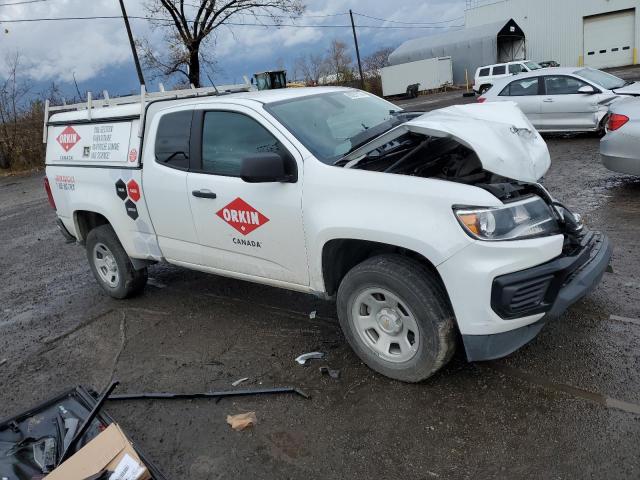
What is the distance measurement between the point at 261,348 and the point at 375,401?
3.97ft

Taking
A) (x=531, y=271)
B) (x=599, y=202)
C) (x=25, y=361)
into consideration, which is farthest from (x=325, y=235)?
(x=599, y=202)

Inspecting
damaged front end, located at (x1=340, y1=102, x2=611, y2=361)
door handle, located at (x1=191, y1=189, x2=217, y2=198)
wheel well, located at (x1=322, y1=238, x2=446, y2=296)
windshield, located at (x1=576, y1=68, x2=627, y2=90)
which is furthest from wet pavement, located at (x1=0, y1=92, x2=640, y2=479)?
windshield, located at (x1=576, y1=68, x2=627, y2=90)

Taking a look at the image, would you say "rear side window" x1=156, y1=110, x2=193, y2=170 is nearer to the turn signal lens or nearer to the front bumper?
the turn signal lens

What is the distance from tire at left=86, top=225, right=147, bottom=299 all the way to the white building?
43681 mm

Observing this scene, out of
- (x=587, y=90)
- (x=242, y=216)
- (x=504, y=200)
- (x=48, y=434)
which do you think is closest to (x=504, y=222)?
(x=504, y=200)

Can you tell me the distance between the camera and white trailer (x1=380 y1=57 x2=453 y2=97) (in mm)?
41188

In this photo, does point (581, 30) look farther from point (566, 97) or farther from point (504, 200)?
point (504, 200)

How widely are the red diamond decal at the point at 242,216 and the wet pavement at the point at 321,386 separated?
3.27ft

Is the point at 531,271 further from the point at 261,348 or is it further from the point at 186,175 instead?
the point at 186,175

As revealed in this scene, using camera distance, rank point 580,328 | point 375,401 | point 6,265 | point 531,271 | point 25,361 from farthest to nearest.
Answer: point 6,265 < point 25,361 < point 580,328 < point 375,401 < point 531,271

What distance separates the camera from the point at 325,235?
3.53 meters

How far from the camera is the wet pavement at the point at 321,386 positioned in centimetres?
288

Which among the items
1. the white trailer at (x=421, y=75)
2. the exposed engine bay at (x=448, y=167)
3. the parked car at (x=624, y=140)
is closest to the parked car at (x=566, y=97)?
the parked car at (x=624, y=140)

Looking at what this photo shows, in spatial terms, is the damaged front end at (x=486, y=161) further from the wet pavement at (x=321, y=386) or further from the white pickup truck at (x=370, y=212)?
the wet pavement at (x=321, y=386)
